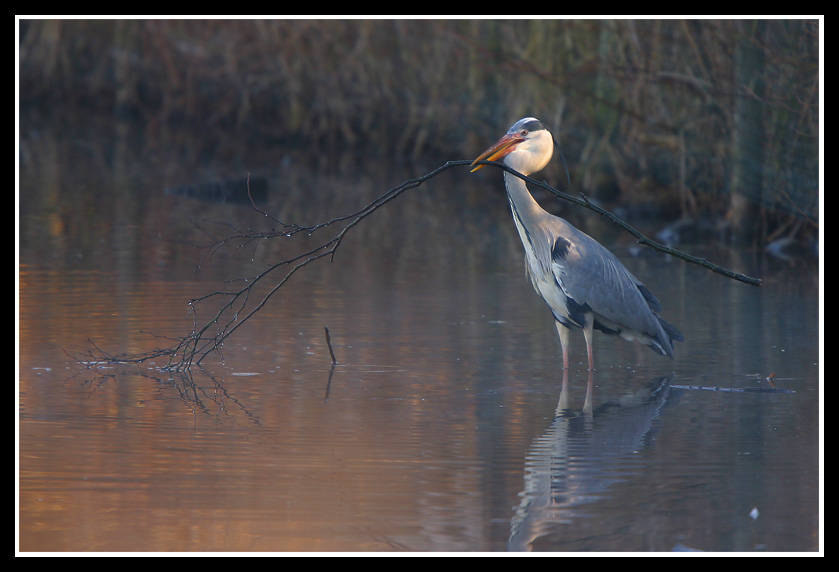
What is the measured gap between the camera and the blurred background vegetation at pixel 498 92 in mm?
13359

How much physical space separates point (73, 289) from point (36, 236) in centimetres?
339

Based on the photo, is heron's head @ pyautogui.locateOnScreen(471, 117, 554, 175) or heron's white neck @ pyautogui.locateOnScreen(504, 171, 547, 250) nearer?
Answer: heron's white neck @ pyautogui.locateOnScreen(504, 171, 547, 250)

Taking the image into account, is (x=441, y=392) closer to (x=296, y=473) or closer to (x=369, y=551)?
(x=296, y=473)

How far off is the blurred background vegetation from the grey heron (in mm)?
2419

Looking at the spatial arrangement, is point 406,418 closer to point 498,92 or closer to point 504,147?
point 504,147

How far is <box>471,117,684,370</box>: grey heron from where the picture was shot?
25.4ft

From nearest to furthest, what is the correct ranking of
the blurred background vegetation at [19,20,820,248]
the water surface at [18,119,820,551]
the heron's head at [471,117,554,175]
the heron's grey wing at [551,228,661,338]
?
1. the water surface at [18,119,820,551]
2. the heron's grey wing at [551,228,661,338]
3. the heron's head at [471,117,554,175]
4. the blurred background vegetation at [19,20,820,248]

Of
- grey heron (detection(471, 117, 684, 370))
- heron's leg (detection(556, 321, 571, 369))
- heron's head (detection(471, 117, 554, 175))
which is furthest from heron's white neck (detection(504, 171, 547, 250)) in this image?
heron's leg (detection(556, 321, 571, 369))

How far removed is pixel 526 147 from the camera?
26.2ft

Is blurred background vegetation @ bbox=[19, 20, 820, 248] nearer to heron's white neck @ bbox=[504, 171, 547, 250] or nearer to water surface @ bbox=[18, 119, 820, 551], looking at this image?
water surface @ bbox=[18, 119, 820, 551]

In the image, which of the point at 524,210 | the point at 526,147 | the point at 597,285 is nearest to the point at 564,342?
the point at 597,285

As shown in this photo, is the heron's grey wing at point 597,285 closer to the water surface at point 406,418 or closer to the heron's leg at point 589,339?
the heron's leg at point 589,339

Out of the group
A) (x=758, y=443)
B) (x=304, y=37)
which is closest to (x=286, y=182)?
(x=304, y=37)

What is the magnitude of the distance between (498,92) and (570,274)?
13.6m
